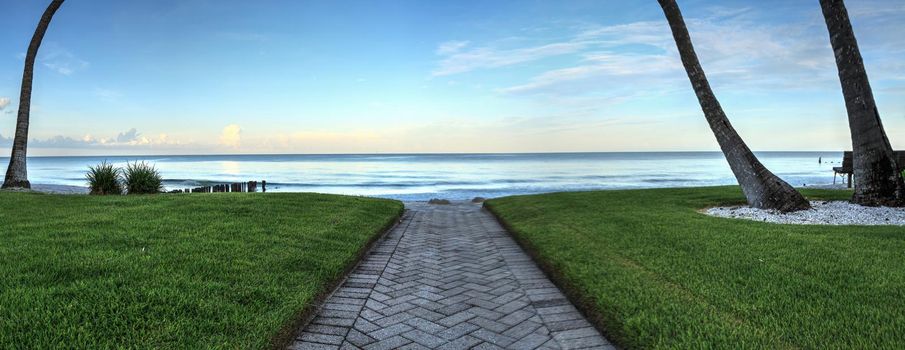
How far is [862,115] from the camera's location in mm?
9031

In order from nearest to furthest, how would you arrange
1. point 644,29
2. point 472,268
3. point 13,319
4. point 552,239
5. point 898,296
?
point 13,319 < point 898,296 < point 472,268 < point 552,239 < point 644,29

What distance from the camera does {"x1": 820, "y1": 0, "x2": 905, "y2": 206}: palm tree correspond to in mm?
8992

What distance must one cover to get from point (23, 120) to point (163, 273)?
15.1m

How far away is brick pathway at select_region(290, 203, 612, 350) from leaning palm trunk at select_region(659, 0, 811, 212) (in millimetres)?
5229

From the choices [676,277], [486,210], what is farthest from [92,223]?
[486,210]

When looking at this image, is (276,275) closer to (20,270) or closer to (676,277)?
(20,270)

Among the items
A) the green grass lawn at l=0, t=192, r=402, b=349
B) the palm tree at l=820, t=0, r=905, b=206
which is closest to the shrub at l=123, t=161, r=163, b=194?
the green grass lawn at l=0, t=192, r=402, b=349

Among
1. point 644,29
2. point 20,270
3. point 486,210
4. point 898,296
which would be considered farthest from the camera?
point 644,29

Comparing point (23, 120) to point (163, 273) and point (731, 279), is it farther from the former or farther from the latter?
point (731, 279)

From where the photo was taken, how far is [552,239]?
7.32 metres

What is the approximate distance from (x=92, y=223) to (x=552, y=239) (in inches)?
268

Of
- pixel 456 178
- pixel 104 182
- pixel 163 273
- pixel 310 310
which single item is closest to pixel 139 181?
pixel 104 182

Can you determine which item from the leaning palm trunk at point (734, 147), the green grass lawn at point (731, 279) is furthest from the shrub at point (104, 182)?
the leaning palm trunk at point (734, 147)

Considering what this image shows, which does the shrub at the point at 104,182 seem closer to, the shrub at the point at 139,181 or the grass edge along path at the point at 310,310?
the shrub at the point at 139,181
